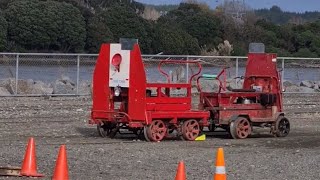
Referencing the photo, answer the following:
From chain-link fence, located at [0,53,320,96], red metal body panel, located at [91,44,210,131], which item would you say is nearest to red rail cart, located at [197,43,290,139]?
red metal body panel, located at [91,44,210,131]

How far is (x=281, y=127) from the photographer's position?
23.1 m

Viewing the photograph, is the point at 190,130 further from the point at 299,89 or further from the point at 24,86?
the point at 299,89

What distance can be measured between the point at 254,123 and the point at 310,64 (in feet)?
79.6

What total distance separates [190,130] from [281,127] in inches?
121

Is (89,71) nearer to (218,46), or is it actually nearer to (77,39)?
(77,39)

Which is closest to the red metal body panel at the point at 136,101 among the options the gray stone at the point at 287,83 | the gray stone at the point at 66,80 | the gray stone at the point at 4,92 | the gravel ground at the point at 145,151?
the gravel ground at the point at 145,151

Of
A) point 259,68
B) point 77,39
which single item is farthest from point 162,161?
point 77,39

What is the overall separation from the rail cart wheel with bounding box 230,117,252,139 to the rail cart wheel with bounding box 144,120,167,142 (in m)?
2.02

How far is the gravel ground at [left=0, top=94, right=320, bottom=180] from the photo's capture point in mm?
15352

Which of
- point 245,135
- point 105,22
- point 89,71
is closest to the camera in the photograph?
point 245,135

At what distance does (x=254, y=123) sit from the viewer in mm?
22828

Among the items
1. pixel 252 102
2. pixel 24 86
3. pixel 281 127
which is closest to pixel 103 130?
pixel 252 102

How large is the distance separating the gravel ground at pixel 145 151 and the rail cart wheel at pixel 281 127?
7.9 inches

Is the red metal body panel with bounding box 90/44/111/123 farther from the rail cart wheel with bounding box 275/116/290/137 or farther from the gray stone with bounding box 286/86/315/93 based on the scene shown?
the gray stone with bounding box 286/86/315/93
